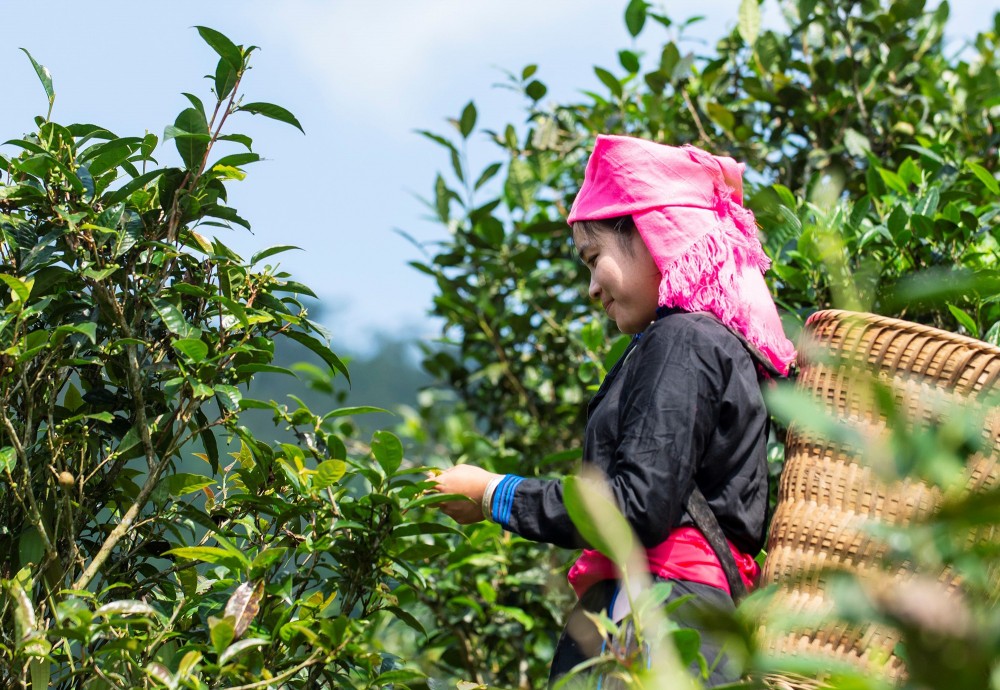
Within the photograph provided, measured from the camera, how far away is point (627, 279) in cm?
175

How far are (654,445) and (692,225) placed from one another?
1.34ft

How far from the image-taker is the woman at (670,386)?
1.50 metres

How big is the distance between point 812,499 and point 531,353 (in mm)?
1903

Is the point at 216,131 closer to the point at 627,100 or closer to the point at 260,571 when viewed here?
the point at 260,571

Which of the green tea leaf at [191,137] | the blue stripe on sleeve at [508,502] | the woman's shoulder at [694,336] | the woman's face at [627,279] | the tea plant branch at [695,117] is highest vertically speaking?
the green tea leaf at [191,137]

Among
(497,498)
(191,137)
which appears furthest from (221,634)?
(191,137)

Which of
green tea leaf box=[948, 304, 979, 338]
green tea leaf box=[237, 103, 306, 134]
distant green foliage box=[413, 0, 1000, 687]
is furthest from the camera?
distant green foliage box=[413, 0, 1000, 687]

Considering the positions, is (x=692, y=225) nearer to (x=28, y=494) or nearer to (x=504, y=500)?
(x=504, y=500)

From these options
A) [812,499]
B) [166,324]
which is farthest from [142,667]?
[812,499]

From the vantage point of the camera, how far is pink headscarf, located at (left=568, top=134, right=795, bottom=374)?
1678mm

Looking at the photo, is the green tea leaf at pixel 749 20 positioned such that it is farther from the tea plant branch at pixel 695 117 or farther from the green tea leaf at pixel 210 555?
the green tea leaf at pixel 210 555

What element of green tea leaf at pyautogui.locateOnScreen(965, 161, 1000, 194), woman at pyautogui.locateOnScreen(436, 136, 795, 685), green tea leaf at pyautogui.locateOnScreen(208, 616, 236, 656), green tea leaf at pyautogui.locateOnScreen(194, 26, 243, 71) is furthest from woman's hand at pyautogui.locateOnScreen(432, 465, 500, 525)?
green tea leaf at pyautogui.locateOnScreen(965, 161, 1000, 194)

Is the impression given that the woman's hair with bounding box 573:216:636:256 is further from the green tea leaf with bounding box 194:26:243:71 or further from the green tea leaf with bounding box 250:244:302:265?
the green tea leaf with bounding box 194:26:243:71

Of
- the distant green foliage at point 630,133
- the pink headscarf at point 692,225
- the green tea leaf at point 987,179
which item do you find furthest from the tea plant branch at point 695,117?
the pink headscarf at point 692,225
